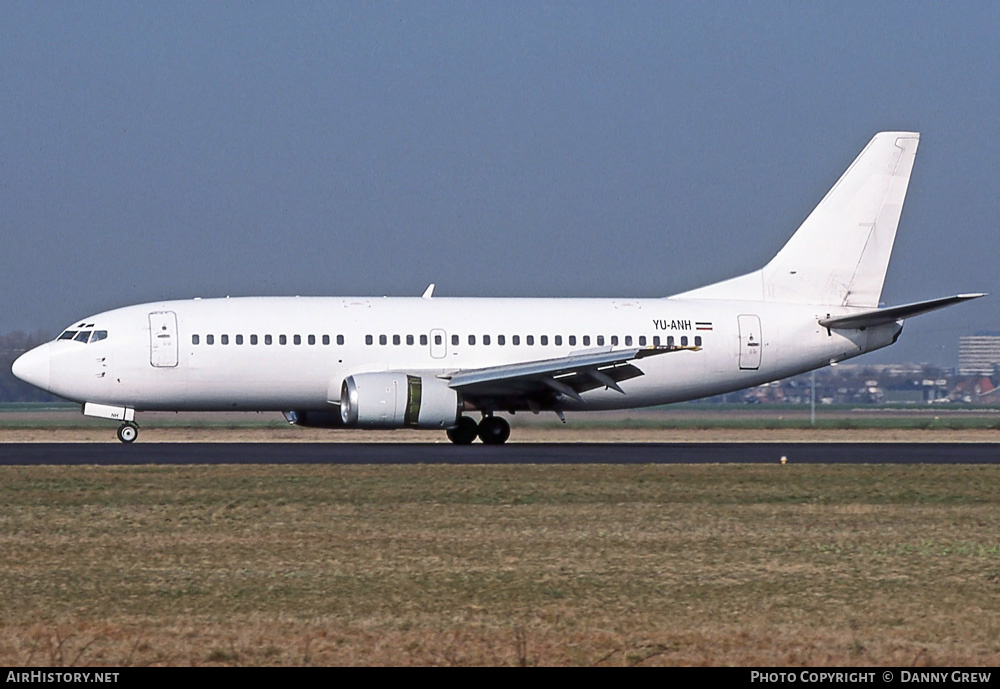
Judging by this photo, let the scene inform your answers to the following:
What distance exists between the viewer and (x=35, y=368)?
36.7 meters

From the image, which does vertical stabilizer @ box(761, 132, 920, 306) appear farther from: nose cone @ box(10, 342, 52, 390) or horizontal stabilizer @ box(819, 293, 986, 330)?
nose cone @ box(10, 342, 52, 390)

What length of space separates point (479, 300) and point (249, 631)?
28.9 meters

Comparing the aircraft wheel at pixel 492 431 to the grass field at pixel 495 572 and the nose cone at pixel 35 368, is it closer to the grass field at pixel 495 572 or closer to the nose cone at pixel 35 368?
the nose cone at pixel 35 368

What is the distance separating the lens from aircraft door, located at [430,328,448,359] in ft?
125

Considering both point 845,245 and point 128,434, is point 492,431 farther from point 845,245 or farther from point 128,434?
point 845,245

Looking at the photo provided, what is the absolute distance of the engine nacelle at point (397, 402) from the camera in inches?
1374

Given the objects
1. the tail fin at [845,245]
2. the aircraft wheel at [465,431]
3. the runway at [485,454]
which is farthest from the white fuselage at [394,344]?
the runway at [485,454]

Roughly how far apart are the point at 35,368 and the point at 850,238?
72.6ft

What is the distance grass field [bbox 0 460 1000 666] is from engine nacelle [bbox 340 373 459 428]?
1111cm

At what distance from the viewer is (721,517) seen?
61.7ft

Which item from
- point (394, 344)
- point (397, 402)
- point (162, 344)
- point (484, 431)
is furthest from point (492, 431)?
point (162, 344)

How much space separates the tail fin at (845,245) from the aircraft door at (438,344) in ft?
25.1

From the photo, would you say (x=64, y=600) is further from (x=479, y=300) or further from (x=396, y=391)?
(x=479, y=300)

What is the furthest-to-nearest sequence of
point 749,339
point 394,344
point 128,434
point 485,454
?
1. point 749,339
2. point 394,344
3. point 128,434
4. point 485,454
